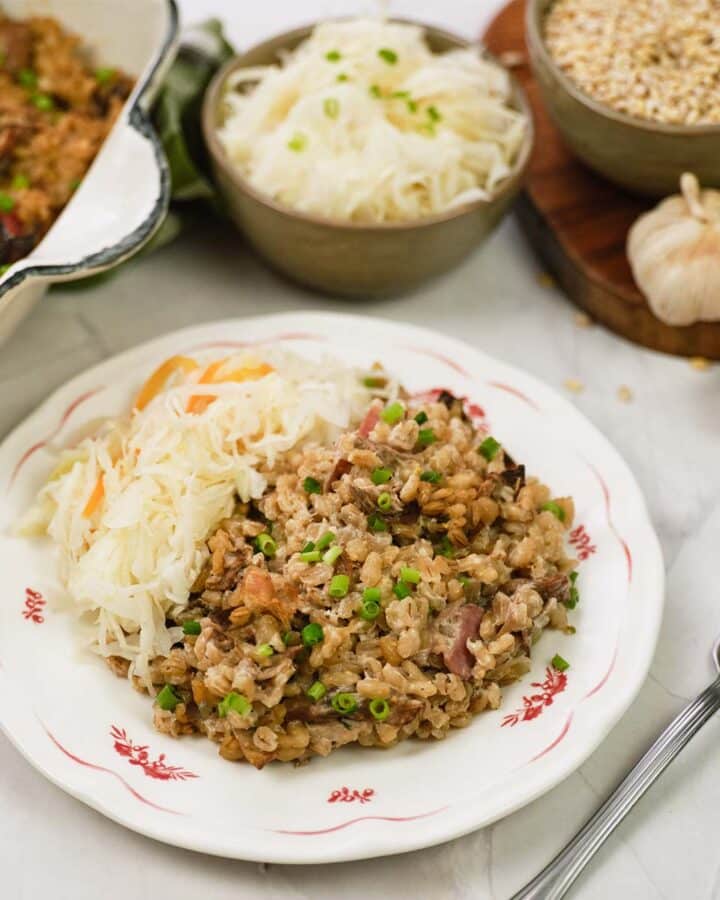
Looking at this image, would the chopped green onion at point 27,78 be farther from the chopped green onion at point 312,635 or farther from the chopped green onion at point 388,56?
the chopped green onion at point 312,635

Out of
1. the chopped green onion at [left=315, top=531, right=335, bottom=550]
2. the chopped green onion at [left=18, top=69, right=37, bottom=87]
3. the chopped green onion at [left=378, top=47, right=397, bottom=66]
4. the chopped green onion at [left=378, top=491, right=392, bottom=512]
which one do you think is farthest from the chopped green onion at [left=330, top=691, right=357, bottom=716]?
the chopped green onion at [left=18, top=69, right=37, bottom=87]

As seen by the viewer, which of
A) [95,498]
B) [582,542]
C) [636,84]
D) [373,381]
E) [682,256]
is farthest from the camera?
[636,84]

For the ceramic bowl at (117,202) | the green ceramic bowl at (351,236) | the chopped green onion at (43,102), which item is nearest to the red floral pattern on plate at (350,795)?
the ceramic bowl at (117,202)

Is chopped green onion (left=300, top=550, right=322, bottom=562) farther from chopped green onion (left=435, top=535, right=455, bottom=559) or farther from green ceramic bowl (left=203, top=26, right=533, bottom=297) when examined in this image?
green ceramic bowl (left=203, top=26, right=533, bottom=297)

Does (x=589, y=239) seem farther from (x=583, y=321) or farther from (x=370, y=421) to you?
(x=370, y=421)

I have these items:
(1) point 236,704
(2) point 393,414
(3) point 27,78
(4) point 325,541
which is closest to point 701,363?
(2) point 393,414

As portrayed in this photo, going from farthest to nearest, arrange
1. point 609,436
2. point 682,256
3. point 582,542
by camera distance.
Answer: point 609,436
point 682,256
point 582,542

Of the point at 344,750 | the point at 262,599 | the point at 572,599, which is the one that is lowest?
the point at 572,599

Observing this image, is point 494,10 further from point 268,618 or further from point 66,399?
point 268,618
